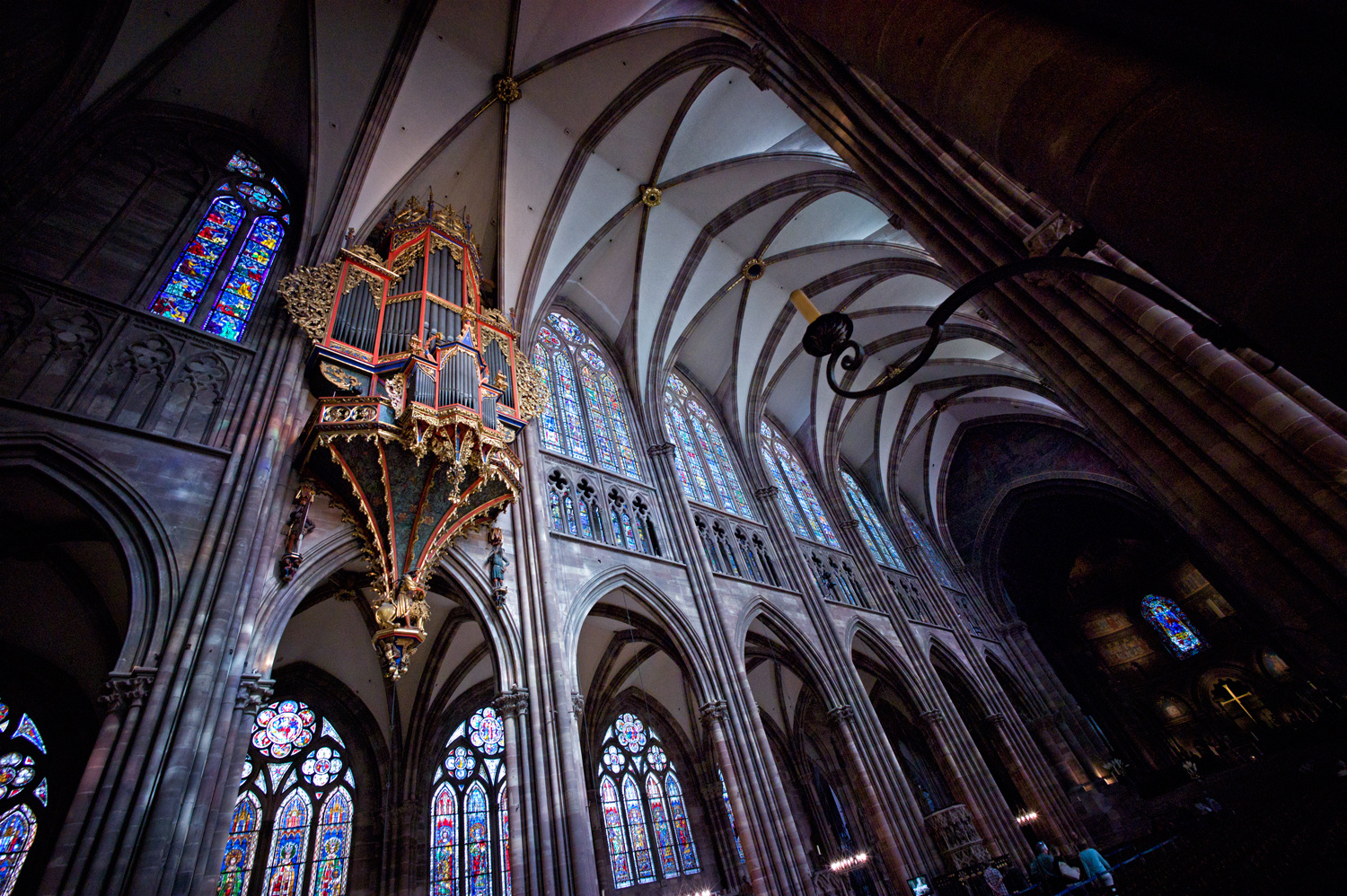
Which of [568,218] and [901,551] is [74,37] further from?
[901,551]

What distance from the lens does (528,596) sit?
7738mm

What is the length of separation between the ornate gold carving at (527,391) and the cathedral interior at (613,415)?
26cm

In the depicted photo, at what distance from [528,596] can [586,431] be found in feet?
15.8

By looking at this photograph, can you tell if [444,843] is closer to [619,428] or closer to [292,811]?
[292,811]

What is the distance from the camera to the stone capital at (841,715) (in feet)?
35.7

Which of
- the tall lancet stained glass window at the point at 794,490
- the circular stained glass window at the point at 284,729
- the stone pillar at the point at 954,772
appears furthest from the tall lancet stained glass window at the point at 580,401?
the stone pillar at the point at 954,772

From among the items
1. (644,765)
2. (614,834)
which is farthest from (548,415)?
(614,834)

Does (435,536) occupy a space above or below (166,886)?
above

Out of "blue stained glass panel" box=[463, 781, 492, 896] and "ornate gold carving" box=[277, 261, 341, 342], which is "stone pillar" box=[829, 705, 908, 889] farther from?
"ornate gold carving" box=[277, 261, 341, 342]

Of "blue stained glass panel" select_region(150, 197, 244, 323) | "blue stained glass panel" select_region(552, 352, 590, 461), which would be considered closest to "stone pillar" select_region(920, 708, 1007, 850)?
A: "blue stained glass panel" select_region(552, 352, 590, 461)

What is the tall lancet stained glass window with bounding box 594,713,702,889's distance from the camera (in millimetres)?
11344

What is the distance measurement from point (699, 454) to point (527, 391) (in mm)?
6448

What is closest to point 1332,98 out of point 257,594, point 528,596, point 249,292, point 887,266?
point 257,594

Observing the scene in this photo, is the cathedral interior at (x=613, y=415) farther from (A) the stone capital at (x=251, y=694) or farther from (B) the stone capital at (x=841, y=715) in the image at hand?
(B) the stone capital at (x=841, y=715)
